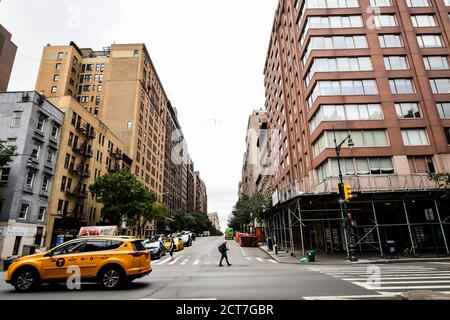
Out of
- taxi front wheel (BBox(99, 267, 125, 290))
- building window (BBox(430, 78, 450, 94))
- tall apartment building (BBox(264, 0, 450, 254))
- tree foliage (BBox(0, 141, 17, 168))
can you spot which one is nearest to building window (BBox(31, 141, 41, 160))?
tree foliage (BBox(0, 141, 17, 168))

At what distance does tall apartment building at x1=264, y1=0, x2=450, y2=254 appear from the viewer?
82.4ft

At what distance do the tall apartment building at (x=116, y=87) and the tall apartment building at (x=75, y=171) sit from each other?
15.2 m

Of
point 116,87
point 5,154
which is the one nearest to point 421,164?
point 5,154

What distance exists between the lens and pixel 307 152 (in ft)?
104

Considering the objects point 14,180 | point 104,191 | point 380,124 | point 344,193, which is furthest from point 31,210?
point 380,124

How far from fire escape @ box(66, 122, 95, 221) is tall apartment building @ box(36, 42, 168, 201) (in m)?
17.4

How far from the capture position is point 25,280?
31.4 feet

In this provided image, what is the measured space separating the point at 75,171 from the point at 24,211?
29.4ft

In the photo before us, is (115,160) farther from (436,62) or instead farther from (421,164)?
(436,62)

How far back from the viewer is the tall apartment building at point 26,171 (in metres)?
26.8

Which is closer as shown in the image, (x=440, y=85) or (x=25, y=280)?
(x=25, y=280)

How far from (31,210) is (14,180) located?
373 centimetres

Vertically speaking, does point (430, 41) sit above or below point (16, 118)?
above
